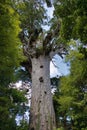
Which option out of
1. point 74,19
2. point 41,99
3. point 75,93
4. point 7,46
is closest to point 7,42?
point 7,46

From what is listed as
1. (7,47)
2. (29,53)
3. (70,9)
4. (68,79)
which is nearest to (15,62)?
(7,47)

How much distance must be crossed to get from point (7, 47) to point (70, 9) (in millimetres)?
2923

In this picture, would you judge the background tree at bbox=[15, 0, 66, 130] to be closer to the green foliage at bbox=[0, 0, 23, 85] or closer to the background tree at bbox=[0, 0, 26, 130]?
the background tree at bbox=[0, 0, 26, 130]

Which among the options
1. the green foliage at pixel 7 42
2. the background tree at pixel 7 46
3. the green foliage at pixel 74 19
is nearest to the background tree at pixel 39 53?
the background tree at pixel 7 46

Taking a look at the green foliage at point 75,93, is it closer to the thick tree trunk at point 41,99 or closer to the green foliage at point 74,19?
the thick tree trunk at point 41,99

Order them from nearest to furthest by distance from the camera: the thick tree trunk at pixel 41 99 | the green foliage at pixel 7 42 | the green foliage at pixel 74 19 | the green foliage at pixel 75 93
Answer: the green foliage at pixel 74 19
the green foliage at pixel 7 42
the green foliage at pixel 75 93
the thick tree trunk at pixel 41 99

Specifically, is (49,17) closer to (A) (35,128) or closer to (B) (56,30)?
(B) (56,30)

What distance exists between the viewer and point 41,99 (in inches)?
712

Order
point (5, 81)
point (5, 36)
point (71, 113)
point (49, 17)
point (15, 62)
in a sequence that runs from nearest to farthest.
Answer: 1. point (5, 36)
2. point (15, 62)
3. point (5, 81)
4. point (71, 113)
5. point (49, 17)

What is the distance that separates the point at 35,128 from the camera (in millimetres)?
16984

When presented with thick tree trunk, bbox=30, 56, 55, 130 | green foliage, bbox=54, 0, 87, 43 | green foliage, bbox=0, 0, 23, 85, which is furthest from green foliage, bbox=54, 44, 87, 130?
green foliage, bbox=54, 0, 87, 43

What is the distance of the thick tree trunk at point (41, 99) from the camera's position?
17.1 metres

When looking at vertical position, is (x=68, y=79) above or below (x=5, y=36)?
above

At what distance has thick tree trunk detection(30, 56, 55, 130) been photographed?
17.1m
